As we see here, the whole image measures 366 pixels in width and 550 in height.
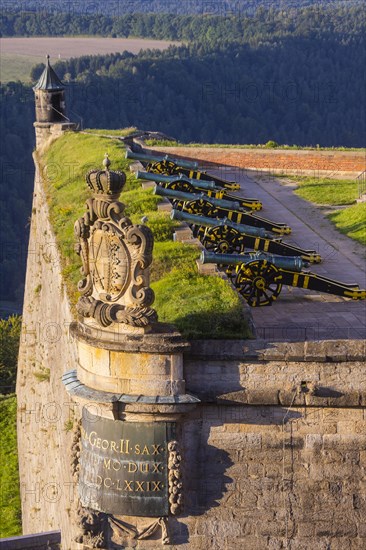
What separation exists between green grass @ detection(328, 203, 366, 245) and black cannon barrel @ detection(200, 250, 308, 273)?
6.49 metres

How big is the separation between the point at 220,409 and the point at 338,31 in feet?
406

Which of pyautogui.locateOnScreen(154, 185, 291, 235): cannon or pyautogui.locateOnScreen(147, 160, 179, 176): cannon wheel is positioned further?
pyautogui.locateOnScreen(147, 160, 179, 176): cannon wheel

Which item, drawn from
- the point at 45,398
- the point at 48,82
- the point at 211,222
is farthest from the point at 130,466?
the point at 48,82

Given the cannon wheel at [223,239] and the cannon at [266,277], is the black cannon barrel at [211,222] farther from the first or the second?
the cannon at [266,277]

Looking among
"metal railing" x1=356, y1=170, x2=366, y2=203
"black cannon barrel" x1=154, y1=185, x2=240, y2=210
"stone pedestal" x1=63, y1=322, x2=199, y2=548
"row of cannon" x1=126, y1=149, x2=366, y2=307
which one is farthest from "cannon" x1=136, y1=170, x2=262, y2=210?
"stone pedestal" x1=63, y1=322, x2=199, y2=548

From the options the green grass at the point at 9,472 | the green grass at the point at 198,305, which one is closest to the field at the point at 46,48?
the green grass at the point at 9,472

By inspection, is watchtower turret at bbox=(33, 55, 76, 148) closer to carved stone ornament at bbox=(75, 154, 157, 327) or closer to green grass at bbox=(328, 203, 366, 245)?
green grass at bbox=(328, 203, 366, 245)

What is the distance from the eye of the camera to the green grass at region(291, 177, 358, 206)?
99.8 ft

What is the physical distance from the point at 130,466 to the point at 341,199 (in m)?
17.6

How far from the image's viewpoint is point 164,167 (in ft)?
101

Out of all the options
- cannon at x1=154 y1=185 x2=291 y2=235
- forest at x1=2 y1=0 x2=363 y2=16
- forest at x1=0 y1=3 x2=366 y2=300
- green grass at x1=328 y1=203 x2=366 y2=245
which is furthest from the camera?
forest at x1=2 y1=0 x2=363 y2=16

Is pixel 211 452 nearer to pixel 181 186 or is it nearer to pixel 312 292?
pixel 312 292

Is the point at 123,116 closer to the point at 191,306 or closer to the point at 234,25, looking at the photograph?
the point at 234,25

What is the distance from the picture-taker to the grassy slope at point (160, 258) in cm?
1464
